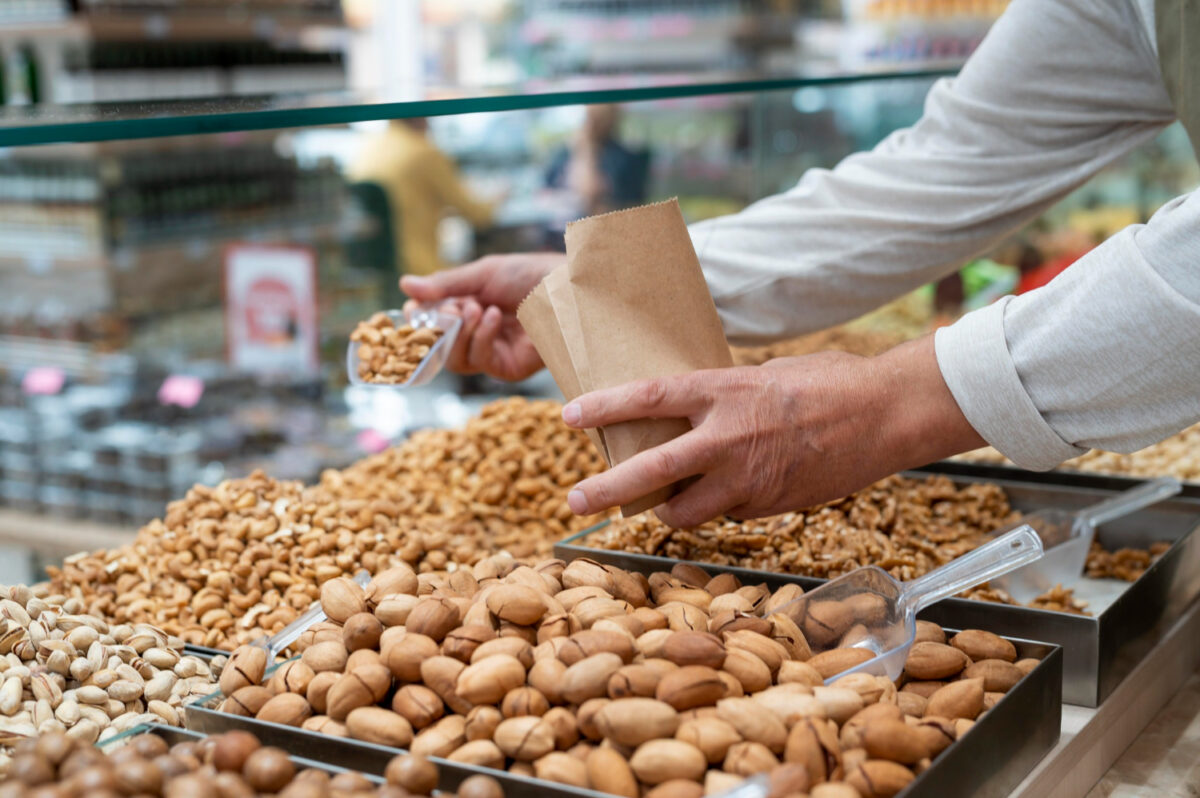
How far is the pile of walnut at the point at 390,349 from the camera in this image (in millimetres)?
1502

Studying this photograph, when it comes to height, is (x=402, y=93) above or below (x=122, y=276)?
above

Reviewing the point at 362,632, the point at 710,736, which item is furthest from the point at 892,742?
the point at 362,632

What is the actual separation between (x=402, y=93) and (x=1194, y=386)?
987mm

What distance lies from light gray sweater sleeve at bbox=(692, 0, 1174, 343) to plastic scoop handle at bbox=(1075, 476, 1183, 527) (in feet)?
1.32

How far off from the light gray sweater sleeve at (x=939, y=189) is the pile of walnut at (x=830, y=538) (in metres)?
0.30

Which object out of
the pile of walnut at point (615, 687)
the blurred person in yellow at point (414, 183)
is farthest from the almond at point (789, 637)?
the blurred person in yellow at point (414, 183)

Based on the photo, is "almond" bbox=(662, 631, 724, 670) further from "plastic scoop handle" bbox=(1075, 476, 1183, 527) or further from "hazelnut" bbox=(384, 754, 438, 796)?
"plastic scoop handle" bbox=(1075, 476, 1183, 527)

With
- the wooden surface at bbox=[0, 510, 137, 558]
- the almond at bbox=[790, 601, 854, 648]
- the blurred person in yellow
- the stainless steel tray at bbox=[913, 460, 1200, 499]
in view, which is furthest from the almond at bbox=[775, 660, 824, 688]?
the blurred person in yellow

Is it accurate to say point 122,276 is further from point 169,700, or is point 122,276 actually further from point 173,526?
point 169,700

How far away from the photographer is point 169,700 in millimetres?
1069

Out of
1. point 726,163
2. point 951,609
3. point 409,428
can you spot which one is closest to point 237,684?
point 951,609

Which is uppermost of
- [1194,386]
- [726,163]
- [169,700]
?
[726,163]

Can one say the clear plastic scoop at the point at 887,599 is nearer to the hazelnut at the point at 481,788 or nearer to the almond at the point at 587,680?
the almond at the point at 587,680

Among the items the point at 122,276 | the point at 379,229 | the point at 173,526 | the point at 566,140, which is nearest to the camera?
the point at 173,526
